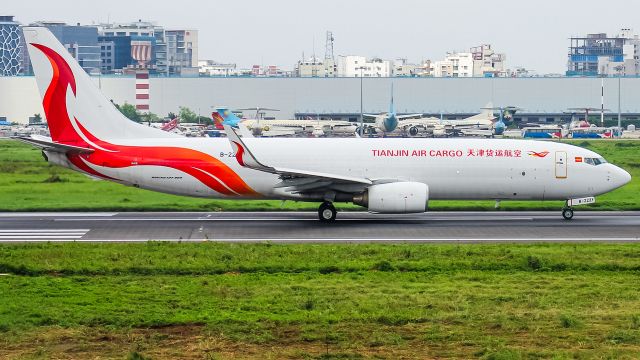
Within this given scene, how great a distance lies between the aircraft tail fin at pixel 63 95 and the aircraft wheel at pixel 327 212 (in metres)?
7.90

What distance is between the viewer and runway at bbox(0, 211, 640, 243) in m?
34.0

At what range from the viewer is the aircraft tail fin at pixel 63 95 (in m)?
38.7

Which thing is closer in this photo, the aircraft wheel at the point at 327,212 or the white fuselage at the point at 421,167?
the aircraft wheel at the point at 327,212

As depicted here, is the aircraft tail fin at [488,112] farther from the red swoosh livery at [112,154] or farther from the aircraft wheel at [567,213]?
the red swoosh livery at [112,154]

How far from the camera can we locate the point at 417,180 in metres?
38.8

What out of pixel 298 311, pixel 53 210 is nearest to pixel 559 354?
pixel 298 311

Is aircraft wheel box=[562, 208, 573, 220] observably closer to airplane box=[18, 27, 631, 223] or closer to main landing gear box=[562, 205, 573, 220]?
main landing gear box=[562, 205, 573, 220]

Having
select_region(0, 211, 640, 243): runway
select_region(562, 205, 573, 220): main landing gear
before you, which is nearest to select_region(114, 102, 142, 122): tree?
select_region(0, 211, 640, 243): runway

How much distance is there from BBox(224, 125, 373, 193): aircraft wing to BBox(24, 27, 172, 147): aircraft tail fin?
539 centimetres

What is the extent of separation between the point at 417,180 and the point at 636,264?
12325 millimetres

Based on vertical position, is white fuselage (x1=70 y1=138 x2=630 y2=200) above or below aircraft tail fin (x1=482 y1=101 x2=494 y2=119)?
below

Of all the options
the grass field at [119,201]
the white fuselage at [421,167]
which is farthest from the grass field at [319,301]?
the grass field at [119,201]

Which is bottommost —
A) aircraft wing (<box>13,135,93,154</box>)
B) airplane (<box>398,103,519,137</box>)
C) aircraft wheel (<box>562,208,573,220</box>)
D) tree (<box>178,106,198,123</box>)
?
aircraft wheel (<box>562,208,573,220</box>)

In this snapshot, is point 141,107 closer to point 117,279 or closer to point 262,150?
point 262,150
